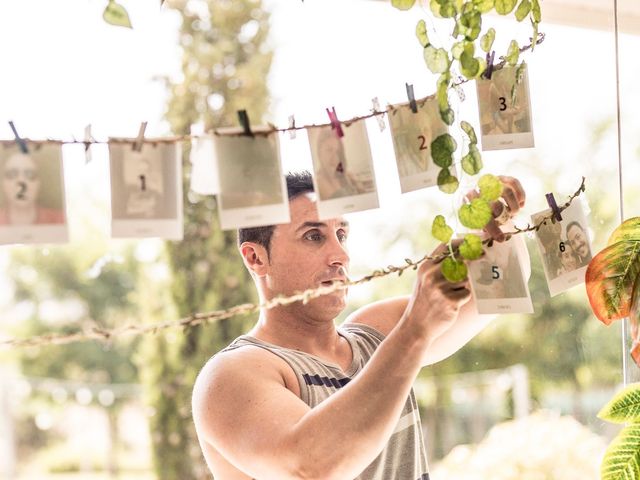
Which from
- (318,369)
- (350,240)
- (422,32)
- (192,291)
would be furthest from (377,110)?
(192,291)

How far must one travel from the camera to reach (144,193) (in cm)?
111

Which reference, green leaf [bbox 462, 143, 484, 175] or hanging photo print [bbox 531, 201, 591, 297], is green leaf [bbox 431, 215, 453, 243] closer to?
green leaf [bbox 462, 143, 484, 175]

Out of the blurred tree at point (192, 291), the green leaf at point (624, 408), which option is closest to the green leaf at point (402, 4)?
the green leaf at point (624, 408)

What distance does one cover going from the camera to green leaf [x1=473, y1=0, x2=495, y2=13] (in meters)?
1.23

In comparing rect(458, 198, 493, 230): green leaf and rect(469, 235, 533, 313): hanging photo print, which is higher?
rect(458, 198, 493, 230): green leaf

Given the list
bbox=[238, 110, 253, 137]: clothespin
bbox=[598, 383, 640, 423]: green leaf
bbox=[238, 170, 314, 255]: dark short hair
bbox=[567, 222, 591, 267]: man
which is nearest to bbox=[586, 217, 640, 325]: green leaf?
bbox=[567, 222, 591, 267]: man

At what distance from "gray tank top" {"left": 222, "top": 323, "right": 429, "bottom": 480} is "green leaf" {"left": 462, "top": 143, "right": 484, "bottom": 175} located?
1.72ft

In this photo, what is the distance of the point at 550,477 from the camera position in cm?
259

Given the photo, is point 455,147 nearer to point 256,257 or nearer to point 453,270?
point 453,270

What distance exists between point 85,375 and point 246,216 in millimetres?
3126

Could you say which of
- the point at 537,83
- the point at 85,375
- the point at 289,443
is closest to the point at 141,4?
the point at 537,83

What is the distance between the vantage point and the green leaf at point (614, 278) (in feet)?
4.85

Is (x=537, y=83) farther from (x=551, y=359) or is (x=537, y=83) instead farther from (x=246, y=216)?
(x=246, y=216)

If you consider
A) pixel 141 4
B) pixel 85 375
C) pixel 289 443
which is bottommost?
pixel 85 375
